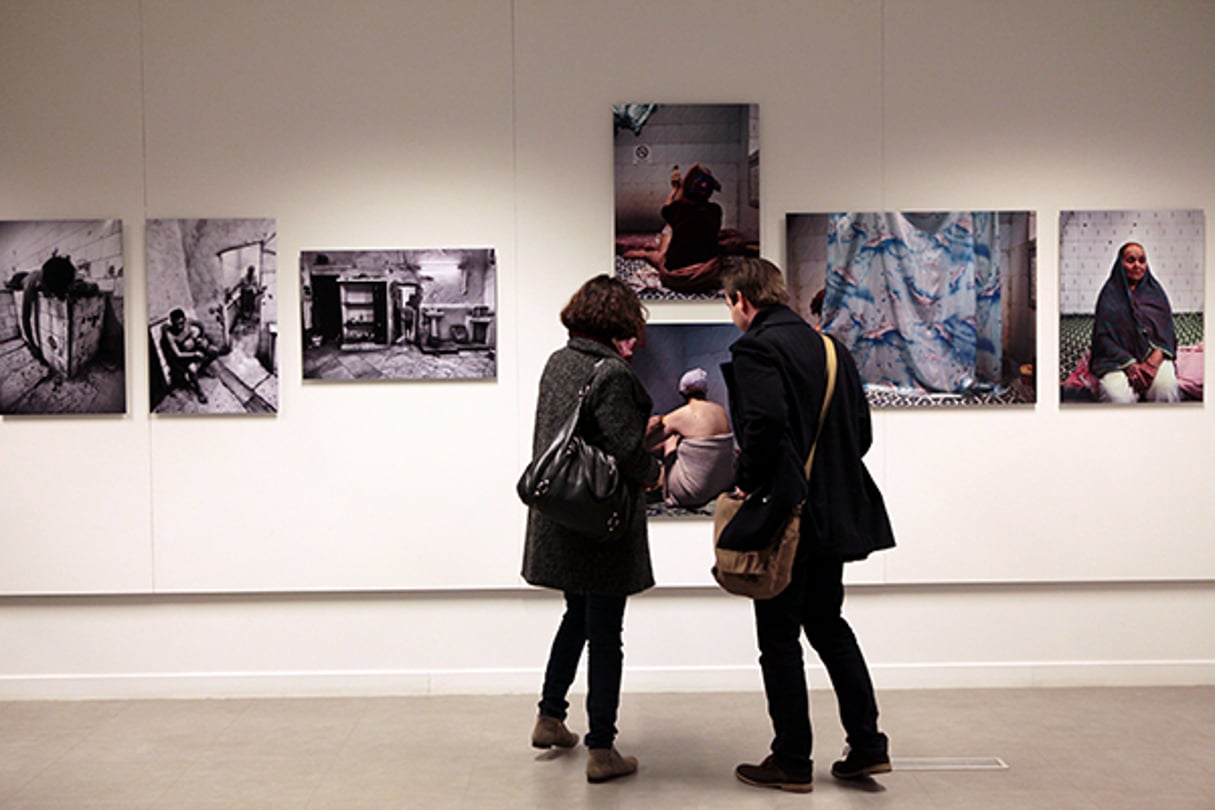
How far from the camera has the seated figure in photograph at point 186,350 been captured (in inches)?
219

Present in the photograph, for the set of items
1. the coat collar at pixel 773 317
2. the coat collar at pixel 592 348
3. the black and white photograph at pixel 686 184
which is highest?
the black and white photograph at pixel 686 184

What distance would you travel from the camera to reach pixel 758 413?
404 cm

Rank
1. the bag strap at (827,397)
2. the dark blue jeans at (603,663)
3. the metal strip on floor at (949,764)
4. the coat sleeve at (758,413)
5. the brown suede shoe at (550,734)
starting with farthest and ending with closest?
the brown suede shoe at (550,734) < the metal strip on floor at (949,764) < the dark blue jeans at (603,663) < the bag strap at (827,397) < the coat sleeve at (758,413)

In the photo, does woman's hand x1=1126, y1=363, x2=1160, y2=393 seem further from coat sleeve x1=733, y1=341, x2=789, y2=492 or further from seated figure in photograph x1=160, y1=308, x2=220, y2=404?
seated figure in photograph x1=160, y1=308, x2=220, y2=404

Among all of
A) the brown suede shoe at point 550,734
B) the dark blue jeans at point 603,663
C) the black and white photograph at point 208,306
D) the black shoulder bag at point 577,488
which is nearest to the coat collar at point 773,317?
the black shoulder bag at point 577,488

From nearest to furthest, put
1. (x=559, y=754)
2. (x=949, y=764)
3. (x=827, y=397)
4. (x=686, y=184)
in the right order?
1. (x=827, y=397)
2. (x=949, y=764)
3. (x=559, y=754)
4. (x=686, y=184)

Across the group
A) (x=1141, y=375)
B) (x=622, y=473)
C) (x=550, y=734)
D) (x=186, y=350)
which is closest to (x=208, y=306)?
(x=186, y=350)

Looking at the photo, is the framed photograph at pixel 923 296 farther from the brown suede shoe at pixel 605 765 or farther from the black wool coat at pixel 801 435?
the brown suede shoe at pixel 605 765

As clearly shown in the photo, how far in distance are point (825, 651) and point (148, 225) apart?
3740 millimetres

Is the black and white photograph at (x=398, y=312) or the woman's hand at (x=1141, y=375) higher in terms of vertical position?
the black and white photograph at (x=398, y=312)

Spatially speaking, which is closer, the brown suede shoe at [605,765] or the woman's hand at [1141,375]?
the brown suede shoe at [605,765]

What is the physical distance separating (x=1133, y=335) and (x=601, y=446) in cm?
298

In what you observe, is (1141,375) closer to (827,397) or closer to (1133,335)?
(1133,335)

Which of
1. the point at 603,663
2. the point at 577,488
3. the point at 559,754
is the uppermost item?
the point at 577,488
